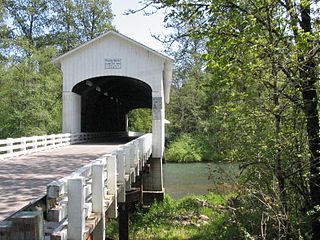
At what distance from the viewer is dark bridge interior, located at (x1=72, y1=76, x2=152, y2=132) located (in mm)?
20422

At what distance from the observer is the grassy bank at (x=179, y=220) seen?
12052 millimetres

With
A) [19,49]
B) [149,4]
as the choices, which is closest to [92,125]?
[19,49]

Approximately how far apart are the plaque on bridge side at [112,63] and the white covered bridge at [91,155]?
4cm

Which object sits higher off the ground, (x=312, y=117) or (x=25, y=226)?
(x=312, y=117)

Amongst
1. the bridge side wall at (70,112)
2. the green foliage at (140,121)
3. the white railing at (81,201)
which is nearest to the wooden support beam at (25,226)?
the white railing at (81,201)

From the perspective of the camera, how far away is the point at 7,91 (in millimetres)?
26078

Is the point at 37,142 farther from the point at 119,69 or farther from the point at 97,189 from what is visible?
the point at 97,189

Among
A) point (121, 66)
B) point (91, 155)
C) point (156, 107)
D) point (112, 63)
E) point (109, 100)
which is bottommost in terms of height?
point (91, 155)

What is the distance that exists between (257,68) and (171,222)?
29.6ft

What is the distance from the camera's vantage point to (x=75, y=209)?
13.8 ft

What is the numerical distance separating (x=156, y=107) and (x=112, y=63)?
2.73 m

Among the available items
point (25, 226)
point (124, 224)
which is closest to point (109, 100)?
point (124, 224)

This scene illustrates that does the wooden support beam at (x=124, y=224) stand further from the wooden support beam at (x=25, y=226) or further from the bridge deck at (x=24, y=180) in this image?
the wooden support beam at (x=25, y=226)

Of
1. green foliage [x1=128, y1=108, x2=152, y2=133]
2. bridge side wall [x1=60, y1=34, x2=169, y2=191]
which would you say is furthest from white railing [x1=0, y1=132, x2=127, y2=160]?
green foliage [x1=128, y1=108, x2=152, y2=133]
